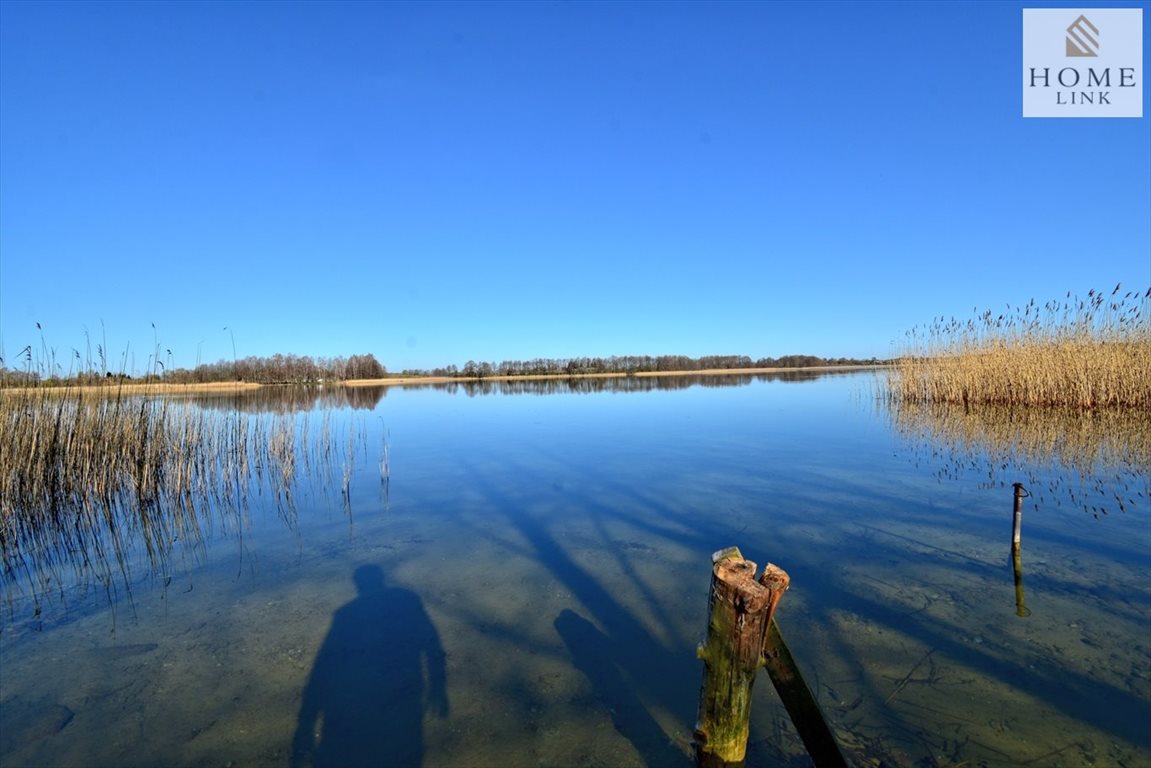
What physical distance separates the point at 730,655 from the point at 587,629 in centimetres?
173

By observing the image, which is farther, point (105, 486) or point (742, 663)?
point (105, 486)

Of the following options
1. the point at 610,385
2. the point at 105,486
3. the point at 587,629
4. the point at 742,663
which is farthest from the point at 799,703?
the point at 610,385

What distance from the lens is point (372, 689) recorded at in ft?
9.36

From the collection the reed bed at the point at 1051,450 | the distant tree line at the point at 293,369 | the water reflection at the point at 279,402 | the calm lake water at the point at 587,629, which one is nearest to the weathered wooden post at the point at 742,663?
the calm lake water at the point at 587,629

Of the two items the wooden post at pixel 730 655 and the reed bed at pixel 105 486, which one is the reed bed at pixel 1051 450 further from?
the reed bed at pixel 105 486

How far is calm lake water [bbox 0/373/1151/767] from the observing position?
7.93 feet

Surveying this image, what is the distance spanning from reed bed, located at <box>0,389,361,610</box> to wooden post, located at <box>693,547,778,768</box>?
500cm

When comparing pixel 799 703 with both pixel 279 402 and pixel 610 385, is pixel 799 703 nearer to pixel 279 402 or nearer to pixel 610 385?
pixel 279 402

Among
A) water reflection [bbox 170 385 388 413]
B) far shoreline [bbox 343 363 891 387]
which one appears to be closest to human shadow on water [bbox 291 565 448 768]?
water reflection [bbox 170 385 388 413]

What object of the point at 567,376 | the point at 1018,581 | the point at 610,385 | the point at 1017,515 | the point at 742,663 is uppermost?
the point at 567,376

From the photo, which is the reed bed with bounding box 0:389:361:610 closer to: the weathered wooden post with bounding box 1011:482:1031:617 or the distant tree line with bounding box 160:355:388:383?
the weathered wooden post with bounding box 1011:482:1031:617

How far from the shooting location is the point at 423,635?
3.45 metres

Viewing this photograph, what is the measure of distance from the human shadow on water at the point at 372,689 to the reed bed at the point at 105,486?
2599mm

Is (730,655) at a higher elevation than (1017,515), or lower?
higher
